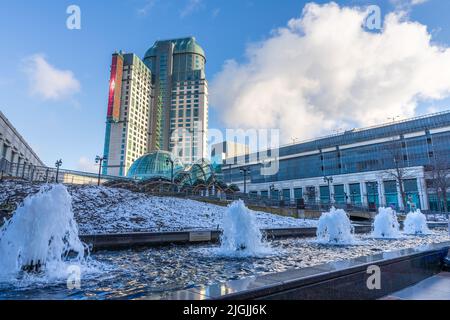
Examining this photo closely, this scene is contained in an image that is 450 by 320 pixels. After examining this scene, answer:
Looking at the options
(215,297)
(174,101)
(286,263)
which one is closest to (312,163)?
(286,263)

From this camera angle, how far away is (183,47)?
166 m

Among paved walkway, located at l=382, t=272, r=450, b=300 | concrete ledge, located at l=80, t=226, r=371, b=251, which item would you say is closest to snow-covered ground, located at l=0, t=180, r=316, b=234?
concrete ledge, located at l=80, t=226, r=371, b=251

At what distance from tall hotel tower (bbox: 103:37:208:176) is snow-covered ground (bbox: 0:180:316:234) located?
111530 mm

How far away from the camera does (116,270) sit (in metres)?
6.98

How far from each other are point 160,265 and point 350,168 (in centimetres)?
7664

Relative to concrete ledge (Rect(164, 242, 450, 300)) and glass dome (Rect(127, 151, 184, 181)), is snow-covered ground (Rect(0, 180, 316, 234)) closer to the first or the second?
concrete ledge (Rect(164, 242, 450, 300))

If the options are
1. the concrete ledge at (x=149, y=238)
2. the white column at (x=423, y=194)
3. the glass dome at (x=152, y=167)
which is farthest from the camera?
the glass dome at (x=152, y=167)

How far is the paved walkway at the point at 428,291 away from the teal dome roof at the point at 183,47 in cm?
17172

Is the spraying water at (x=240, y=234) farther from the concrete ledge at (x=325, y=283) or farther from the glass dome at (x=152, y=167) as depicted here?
the glass dome at (x=152, y=167)

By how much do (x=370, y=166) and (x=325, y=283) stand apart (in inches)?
2999

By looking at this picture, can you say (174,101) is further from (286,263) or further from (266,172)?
(286,263)

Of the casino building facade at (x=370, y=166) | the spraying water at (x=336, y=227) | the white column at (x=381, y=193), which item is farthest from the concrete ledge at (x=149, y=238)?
the white column at (x=381, y=193)

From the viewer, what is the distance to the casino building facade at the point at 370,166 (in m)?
61.8

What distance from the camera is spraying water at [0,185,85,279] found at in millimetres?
6304
